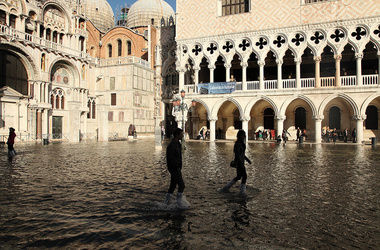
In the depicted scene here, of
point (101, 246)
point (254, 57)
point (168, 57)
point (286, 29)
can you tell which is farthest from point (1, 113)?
point (101, 246)

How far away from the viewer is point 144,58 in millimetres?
41656

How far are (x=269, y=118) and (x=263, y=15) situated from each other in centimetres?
981

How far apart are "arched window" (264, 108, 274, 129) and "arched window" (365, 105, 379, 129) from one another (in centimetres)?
818

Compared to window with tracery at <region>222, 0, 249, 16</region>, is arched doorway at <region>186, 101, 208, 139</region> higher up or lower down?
lower down

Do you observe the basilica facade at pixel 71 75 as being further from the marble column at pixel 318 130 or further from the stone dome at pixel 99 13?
the marble column at pixel 318 130

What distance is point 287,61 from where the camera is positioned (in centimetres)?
2938

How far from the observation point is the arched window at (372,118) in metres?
26.3

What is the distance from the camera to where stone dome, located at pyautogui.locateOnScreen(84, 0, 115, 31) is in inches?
1892

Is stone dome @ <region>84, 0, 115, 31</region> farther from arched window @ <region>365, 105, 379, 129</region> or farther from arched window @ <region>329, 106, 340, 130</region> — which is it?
arched window @ <region>365, 105, 379, 129</region>

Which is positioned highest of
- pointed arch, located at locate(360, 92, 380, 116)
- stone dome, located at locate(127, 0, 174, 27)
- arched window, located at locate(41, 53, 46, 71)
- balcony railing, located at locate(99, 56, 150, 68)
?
stone dome, located at locate(127, 0, 174, 27)

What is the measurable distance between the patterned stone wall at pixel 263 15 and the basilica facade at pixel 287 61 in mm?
75

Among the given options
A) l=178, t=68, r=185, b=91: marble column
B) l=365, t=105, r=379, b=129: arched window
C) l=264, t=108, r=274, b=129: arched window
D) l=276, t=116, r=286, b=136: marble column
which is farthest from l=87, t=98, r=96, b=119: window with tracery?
l=365, t=105, r=379, b=129: arched window

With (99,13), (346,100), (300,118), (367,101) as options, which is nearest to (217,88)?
(300,118)

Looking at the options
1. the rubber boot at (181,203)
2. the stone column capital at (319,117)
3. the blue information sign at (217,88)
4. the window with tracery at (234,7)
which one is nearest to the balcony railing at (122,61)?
the blue information sign at (217,88)
